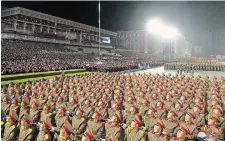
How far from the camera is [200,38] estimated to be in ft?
282

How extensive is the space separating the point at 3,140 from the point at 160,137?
13.0 feet

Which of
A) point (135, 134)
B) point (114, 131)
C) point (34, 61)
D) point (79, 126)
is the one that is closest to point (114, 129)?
point (114, 131)

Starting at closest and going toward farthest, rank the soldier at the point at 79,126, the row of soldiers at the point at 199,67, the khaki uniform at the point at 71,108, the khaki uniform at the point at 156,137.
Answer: the khaki uniform at the point at 156,137 → the soldier at the point at 79,126 → the khaki uniform at the point at 71,108 → the row of soldiers at the point at 199,67

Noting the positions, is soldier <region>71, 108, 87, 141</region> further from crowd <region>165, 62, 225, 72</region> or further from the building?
the building

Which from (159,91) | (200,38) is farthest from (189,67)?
(200,38)

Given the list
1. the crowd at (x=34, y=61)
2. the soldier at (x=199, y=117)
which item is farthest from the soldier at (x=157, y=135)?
the crowd at (x=34, y=61)

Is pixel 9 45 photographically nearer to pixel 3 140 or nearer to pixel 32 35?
pixel 32 35

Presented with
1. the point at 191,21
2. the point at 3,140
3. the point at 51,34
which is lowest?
the point at 3,140

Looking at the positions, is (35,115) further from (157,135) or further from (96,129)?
(157,135)

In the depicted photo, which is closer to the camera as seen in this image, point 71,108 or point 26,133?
point 26,133

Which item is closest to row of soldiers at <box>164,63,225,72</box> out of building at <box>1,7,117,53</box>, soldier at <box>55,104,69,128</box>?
building at <box>1,7,117,53</box>

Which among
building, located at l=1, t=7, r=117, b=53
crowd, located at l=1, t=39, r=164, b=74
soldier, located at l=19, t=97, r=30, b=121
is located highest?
building, located at l=1, t=7, r=117, b=53

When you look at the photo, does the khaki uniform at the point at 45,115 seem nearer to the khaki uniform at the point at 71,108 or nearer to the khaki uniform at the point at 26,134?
the khaki uniform at the point at 26,134

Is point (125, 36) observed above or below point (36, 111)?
above
